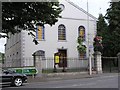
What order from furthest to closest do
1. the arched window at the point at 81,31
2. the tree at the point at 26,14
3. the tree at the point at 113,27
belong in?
the arched window at the point at 81,31 < the tree at the point at 113,27 < the tree at the point at 26,14

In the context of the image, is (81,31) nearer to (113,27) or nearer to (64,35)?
(64,35)

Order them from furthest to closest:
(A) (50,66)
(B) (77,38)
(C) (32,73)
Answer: (B) (77,38) → (A) (50,66) → (C) (32,73)

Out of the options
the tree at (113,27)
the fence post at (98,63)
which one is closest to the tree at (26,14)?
the fence post at (98,63)

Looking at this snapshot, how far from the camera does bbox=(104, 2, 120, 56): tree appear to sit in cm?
4878

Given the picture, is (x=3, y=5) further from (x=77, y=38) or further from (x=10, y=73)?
(x=77, y=38)

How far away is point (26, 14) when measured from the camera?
1065 inches

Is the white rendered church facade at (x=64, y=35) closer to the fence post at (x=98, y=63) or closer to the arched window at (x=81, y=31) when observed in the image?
the arched window at (x=81, y=31)

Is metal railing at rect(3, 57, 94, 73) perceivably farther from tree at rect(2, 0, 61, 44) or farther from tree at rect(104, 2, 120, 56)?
tree at rect(2, 0, 61, 44)

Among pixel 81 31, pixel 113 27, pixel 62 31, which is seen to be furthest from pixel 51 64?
pixel 113 27

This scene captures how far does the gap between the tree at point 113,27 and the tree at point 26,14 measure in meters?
21.3

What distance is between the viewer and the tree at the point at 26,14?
26.0 m

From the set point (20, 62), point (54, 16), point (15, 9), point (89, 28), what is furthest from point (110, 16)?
point (15, 9)

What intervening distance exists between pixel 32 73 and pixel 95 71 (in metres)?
9.71

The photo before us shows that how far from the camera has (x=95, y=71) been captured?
1591 inches
